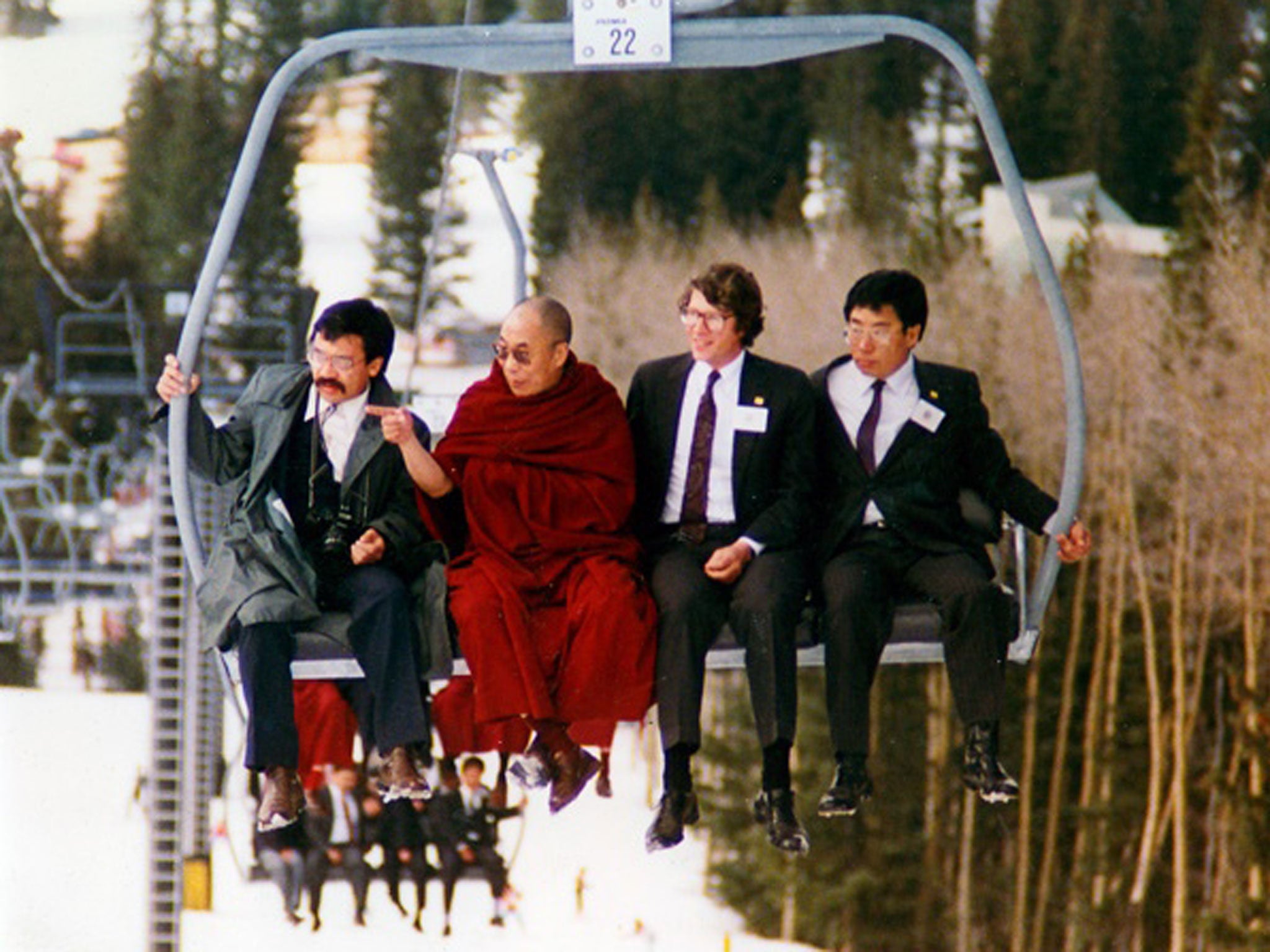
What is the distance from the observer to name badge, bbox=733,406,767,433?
15.8 feet

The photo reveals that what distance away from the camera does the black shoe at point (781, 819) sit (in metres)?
4.55

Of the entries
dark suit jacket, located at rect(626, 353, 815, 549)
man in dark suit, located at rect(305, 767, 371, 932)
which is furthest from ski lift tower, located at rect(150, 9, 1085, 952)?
man in dark suit, located at rect(305, 767, 371, 932)

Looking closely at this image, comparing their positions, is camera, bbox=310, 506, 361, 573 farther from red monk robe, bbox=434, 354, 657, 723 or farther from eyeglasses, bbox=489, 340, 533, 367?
eyeglasses, bbox=489, 340, 533, 367

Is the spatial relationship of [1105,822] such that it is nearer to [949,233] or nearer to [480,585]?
[949,233]

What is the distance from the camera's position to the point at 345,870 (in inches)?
1096

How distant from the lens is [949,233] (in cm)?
3134

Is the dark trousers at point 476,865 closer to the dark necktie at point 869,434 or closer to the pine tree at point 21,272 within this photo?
the pine tree at point 21,272

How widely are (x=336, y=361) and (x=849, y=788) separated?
4.90 ft

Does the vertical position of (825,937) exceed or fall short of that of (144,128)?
it falls short

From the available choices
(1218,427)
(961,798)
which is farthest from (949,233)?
(961,798)

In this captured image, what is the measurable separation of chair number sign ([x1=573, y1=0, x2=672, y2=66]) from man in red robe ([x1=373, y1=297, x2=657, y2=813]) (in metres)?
0.58

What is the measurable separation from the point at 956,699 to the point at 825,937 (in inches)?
1031

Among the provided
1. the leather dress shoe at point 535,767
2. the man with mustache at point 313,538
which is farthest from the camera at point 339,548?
the leather dress shoe at point 535,767

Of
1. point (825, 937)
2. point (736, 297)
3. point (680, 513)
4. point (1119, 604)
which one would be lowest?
point (825, 937)
